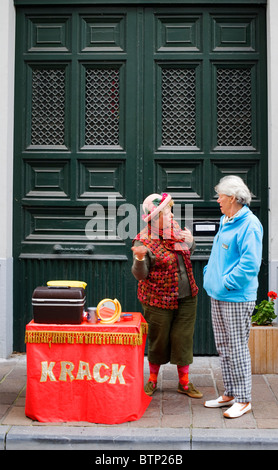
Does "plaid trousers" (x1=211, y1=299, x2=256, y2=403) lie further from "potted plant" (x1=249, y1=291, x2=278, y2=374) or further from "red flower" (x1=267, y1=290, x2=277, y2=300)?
"red flower" (x1=267, y1=290, x2=277, y2=300)

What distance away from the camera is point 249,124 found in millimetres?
6535

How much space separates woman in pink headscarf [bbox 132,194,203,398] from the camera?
4.96m

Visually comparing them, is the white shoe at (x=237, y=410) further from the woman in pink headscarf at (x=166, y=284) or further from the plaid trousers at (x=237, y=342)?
the woman in pink headscarf at (x=166, y=284)

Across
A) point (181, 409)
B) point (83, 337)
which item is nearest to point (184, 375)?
point (181, 409)

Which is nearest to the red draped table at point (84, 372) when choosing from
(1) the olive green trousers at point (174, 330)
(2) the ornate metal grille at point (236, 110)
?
(1) the olive green trousers at point (174, 330)

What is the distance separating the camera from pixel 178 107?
21.6 ft

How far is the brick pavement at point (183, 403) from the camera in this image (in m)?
4.59

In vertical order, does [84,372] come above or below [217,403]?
above

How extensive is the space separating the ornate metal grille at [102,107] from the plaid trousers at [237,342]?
8.74 feet

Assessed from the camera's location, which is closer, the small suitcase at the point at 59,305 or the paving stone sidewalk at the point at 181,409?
the paving stone sidewalk at the point at 181,409

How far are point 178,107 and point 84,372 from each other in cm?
338

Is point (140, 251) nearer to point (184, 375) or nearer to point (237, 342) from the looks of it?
point (237, 342)

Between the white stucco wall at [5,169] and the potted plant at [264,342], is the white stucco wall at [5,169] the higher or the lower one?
the higher one

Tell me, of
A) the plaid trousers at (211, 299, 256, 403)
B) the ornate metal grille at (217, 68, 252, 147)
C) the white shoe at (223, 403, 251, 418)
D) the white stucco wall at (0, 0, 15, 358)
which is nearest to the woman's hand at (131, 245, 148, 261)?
the plaid trousers at (211, 299, 256, 403)
